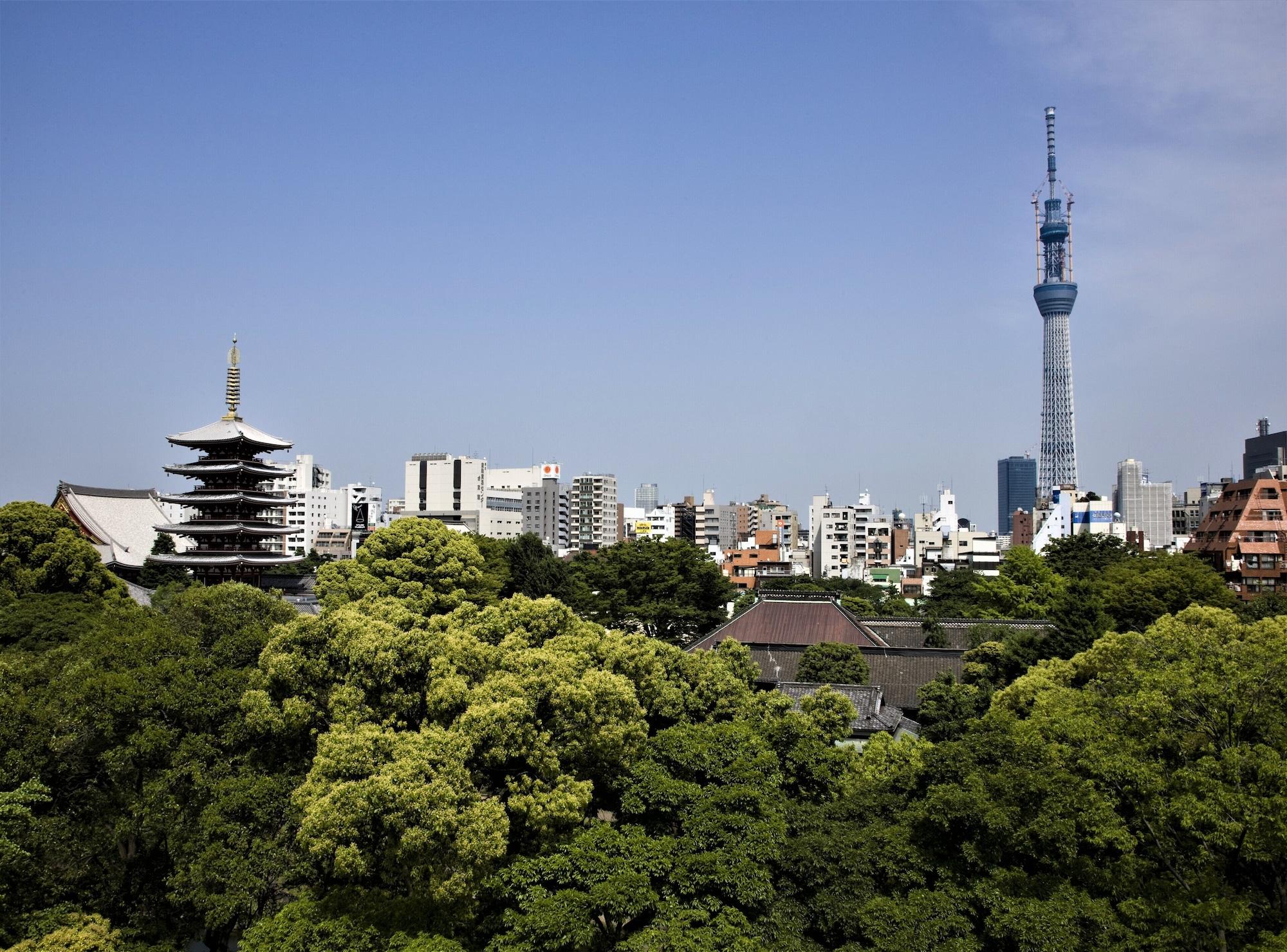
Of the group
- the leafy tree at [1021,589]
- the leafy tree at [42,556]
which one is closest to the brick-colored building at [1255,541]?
the leafy tree at [1021,589]

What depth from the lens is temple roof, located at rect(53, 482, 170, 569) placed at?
2045 inches

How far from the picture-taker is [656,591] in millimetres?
40844

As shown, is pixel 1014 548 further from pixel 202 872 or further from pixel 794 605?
pixel 202 872

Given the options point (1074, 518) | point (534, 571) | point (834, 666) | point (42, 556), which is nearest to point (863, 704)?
point (834, 666)

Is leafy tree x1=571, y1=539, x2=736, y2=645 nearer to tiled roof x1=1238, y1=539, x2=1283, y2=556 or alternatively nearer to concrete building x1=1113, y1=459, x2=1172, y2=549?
tiled roof x1=1238, y1=539, x2=1283, y2=556

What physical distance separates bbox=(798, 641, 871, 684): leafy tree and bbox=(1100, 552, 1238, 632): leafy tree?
7.89 meters

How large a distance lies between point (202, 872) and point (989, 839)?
11.5 metres

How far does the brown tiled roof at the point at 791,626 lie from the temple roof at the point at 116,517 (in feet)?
103

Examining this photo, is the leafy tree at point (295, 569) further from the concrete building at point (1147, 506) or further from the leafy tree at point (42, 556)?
the concrete building at point (1147, 506)

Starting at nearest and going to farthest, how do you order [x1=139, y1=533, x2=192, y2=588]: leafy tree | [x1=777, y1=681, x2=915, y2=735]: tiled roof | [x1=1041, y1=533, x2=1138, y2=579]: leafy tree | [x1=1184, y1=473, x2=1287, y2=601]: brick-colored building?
[x1=777, y1=681, x2=915, y2=735]: tiled roof → [x1=1184, y1=473, x2=1287, y2=601]: brick-colored building → [x1=139, y1=533, x2=192, y2=588]: leafy tree → [x1=1041, y1=533, x2=1138, y2=579]: leafy tree

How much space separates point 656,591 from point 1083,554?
73.9ft

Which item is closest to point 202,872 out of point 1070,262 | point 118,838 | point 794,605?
point 118,838

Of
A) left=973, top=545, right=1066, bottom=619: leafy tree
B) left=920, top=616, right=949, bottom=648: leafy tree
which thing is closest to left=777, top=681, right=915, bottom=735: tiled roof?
left=920, top=616, right=949, bottom=648: leafy tree

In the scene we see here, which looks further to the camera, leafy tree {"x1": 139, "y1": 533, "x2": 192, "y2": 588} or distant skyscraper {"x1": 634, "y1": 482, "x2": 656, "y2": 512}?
distant skyscraper {"x1": 634, "y1": 482, "x2": 656, "y2": 512}
